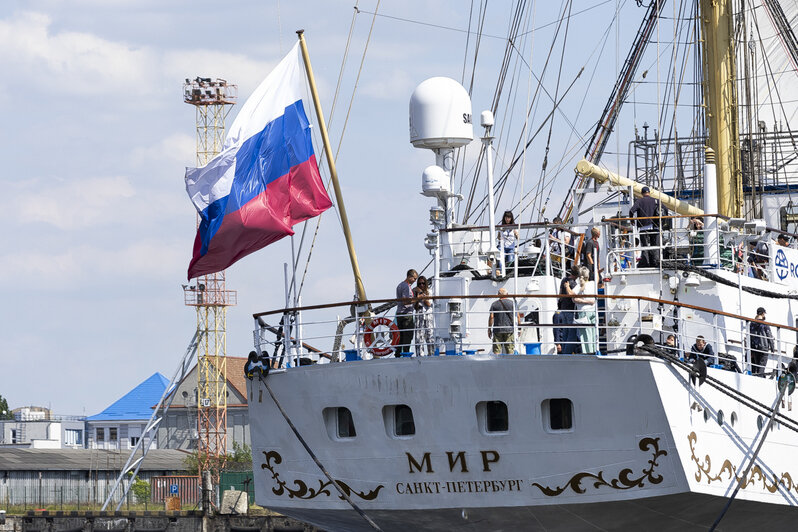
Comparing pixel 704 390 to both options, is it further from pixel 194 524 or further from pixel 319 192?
pixel 194 524

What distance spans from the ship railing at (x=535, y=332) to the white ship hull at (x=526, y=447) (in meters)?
0.51

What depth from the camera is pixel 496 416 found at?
21.6m

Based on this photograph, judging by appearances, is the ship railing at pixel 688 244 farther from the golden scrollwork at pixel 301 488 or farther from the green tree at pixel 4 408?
the green tree at pixel 4 408

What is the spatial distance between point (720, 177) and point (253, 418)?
44.5 feet

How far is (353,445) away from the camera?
22.5m

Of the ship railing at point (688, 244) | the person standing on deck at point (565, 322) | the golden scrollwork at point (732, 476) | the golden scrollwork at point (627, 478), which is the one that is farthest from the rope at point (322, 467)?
the ship railing at point (688, 244)

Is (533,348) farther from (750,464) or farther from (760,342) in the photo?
(760,342)

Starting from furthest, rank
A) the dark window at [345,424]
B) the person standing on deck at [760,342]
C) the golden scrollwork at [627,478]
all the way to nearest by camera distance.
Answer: the person standing on deck at [760,342]
the dark window at [345,424]
the golden scrollwork at [627,478]

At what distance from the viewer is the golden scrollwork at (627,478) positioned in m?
20.8

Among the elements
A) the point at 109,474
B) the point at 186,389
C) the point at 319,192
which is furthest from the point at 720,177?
the point at 186,389

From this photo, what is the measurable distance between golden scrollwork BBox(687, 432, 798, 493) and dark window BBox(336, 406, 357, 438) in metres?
5.49

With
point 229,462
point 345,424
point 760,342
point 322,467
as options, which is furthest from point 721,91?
point 229,462

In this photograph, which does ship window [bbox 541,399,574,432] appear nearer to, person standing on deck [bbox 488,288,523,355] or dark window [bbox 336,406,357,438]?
person standing on deck [bbox 488,288,523,355]

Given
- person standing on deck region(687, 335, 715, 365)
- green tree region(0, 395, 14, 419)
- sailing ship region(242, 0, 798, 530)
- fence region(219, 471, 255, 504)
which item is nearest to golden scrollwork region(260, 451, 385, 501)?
sailing ship region(242, 0, 798, 530)
